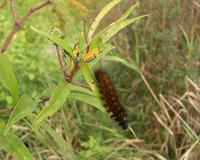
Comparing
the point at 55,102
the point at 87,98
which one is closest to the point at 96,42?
the point at 55,102

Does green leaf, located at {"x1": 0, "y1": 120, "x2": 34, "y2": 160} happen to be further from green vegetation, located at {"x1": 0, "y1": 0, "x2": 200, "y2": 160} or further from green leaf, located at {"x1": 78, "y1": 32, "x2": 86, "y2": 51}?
green vegetation, located at {"x1": 0, "y1": 0, "x2": 200, "y2": 160}

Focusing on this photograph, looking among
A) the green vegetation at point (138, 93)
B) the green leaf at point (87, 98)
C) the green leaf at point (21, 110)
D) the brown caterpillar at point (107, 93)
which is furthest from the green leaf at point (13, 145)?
the green vegetation at point (138, 93)

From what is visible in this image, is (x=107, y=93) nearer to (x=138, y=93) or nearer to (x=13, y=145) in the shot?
(x=13, y=145)

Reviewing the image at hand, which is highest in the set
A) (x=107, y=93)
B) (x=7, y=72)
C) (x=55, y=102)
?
(x=7, y=72)

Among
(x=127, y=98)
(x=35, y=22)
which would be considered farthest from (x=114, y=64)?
(x=35, y=22)

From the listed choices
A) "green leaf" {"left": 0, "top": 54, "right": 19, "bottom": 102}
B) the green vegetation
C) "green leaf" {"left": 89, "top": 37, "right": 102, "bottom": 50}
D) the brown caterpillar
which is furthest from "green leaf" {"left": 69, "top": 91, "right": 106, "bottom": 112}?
the green vegetation

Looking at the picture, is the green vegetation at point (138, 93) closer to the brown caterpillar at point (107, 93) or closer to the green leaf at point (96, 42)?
the brown caterpillar at point (107, 93)

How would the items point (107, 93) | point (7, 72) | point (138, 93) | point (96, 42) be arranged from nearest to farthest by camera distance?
point (96, 42), point (7, 72), point (107, 93), point (138, 93)
